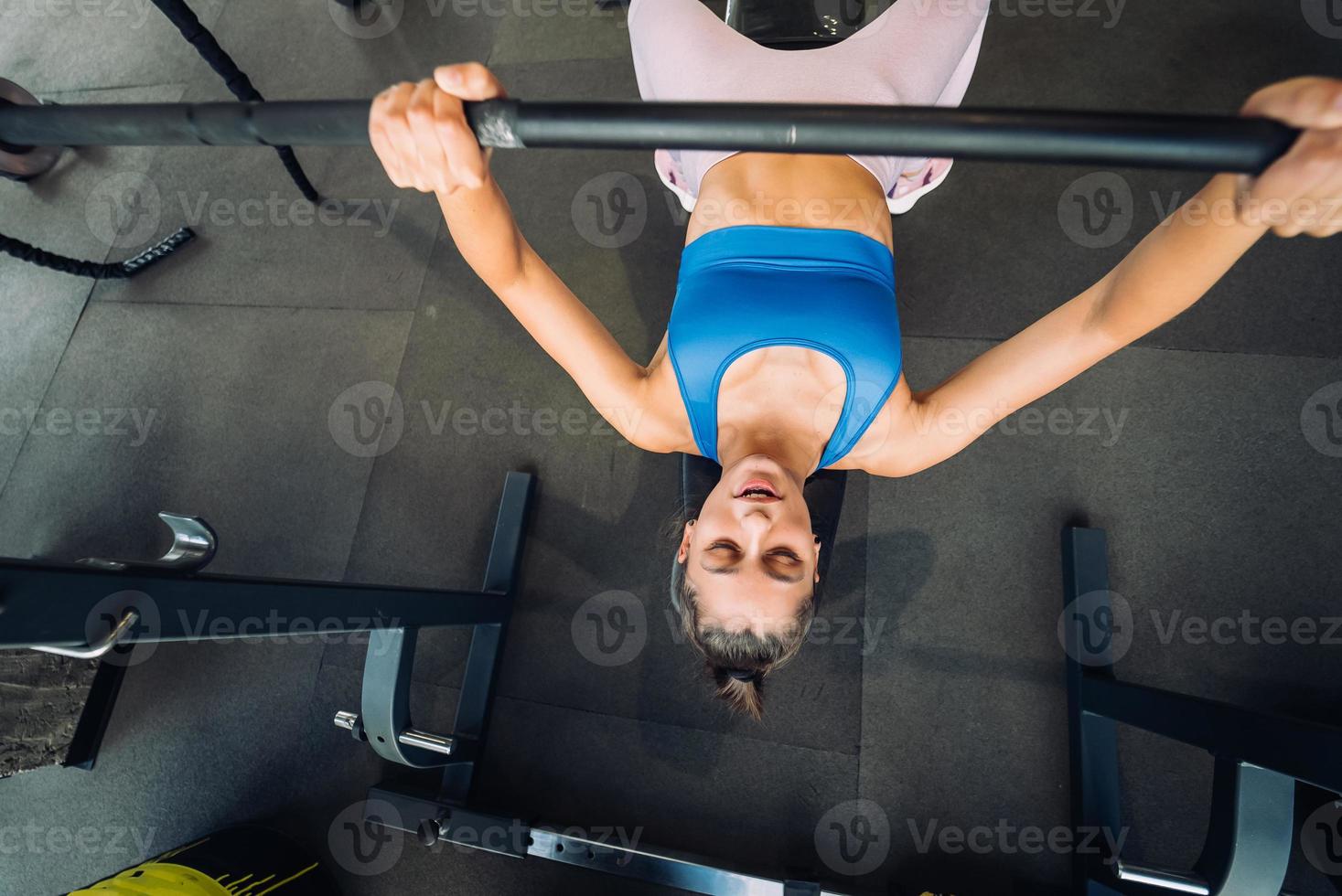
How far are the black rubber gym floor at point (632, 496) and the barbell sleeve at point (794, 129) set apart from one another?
56.6 inches

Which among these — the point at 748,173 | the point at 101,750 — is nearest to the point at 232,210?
the point at 101,750

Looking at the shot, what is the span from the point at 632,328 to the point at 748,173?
30.9 inches

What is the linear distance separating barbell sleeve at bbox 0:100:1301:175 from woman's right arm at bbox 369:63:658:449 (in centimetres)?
4

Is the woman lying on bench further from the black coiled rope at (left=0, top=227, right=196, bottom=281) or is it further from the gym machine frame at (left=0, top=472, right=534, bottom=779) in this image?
the black coiled rope at (left=0, top=227, right=196, bottom=281)

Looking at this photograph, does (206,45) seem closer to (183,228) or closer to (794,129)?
(183,228)

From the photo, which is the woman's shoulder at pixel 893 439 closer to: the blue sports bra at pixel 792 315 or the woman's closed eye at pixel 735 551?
the blue sports bra at pixel 792 315

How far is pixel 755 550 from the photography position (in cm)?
130

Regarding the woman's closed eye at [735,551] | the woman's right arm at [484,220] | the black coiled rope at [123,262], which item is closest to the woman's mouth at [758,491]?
the woman's closed eye at [735,551]

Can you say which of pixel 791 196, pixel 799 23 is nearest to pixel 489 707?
pixel 791 196

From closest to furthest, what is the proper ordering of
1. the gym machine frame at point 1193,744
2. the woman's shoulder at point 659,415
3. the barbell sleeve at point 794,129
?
1. the barbell sleeve at point 794,129
2. the gym machine frame at point 1193,744
3. the woman's shoulder at point 659,415

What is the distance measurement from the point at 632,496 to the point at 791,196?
106 centimetres

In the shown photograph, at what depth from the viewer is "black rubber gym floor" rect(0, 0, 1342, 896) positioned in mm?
1912

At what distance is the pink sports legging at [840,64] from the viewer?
5.20 feet

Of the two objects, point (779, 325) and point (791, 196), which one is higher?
point (791, 196)
